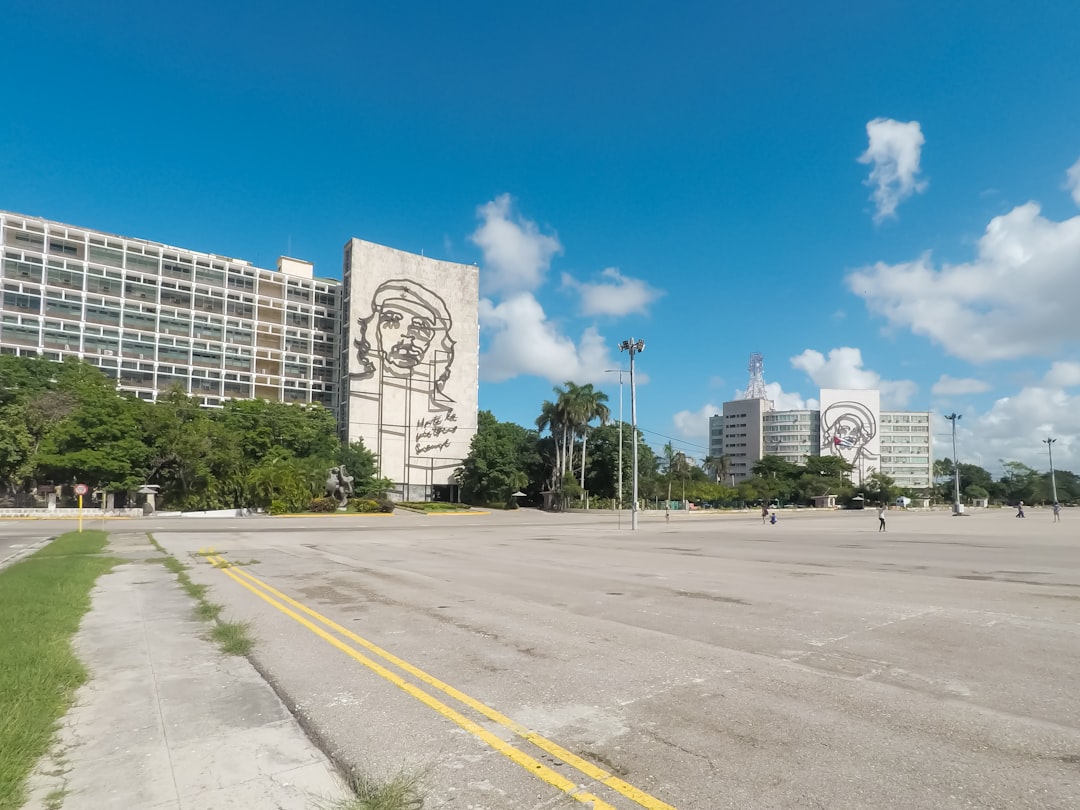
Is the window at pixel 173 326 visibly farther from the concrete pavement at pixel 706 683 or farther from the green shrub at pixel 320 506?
the concrete pavement at pixel 706 683

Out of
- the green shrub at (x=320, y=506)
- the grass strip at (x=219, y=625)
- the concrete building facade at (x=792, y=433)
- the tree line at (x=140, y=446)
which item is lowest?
the green shrub at (x=320, y=506)

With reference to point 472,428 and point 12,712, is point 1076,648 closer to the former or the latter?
point 12,712

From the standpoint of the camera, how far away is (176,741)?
4.93 metres

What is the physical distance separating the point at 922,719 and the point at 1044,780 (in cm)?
115

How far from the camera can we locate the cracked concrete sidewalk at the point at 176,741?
4031 millimetres

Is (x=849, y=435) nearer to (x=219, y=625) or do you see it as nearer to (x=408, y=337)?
(x=408, y=337)

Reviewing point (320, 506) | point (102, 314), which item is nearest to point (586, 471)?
point (320, 506)

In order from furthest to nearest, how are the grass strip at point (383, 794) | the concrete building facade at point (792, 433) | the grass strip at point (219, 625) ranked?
the concrete building facade at point (792, 433) < the grass strip at point (219, 625) < the grass strip at point (383, 794)

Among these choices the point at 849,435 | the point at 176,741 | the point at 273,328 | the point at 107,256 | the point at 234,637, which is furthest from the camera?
the point at 849,435

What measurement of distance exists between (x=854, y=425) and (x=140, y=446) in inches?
6845

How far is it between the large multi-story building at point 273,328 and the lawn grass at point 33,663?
246 feet

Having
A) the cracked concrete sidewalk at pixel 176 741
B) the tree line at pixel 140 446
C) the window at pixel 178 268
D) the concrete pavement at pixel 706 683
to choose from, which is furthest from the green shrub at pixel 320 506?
the cracked concrete sidewalk at pixel 176 741

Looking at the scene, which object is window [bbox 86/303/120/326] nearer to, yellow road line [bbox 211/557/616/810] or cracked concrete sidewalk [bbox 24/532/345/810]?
cracked concrete sidewalk [bbox 24/532/345/810]

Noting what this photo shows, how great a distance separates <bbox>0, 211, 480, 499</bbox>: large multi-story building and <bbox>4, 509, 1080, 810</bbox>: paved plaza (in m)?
76.6
